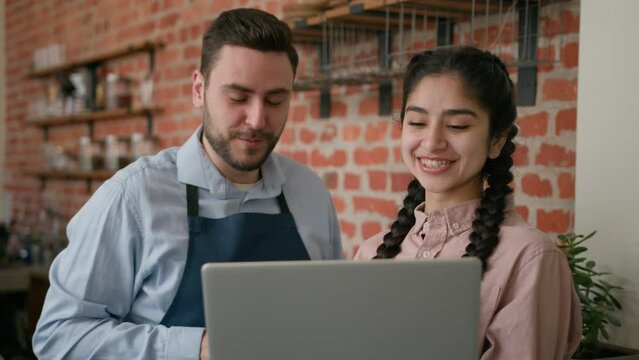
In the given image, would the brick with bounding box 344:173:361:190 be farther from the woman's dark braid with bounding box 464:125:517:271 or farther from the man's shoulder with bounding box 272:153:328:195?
the woman's dark braid with bounding box 464:125:517:271

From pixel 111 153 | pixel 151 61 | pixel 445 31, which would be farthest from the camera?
pixel 111 153

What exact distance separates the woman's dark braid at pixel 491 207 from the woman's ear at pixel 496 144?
2 cm

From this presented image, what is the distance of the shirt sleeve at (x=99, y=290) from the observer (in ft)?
4.75

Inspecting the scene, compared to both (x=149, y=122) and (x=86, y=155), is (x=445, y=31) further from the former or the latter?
(x=86, y=155)

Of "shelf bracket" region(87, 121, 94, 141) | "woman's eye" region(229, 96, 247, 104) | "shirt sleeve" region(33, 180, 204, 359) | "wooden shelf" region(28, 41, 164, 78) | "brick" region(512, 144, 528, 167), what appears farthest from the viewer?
"shelf bracket" region(87, 121, 94, 141)

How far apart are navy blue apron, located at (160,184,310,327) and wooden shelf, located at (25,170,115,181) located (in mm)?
2467

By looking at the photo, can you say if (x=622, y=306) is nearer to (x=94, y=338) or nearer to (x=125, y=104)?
(x=94, y=338)

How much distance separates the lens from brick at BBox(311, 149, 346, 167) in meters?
2.62

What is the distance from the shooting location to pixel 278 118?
1.60 metres

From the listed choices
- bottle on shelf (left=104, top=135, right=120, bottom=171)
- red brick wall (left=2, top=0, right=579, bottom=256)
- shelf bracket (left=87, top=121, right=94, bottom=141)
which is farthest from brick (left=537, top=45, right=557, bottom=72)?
shelf bracket (left=87, top=121, right=94, bottom=141)

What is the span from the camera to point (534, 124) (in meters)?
1.89

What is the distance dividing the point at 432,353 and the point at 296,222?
872 millimetres

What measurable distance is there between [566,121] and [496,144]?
0.63 meters

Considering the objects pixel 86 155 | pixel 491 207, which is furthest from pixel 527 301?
pixel 86 155
